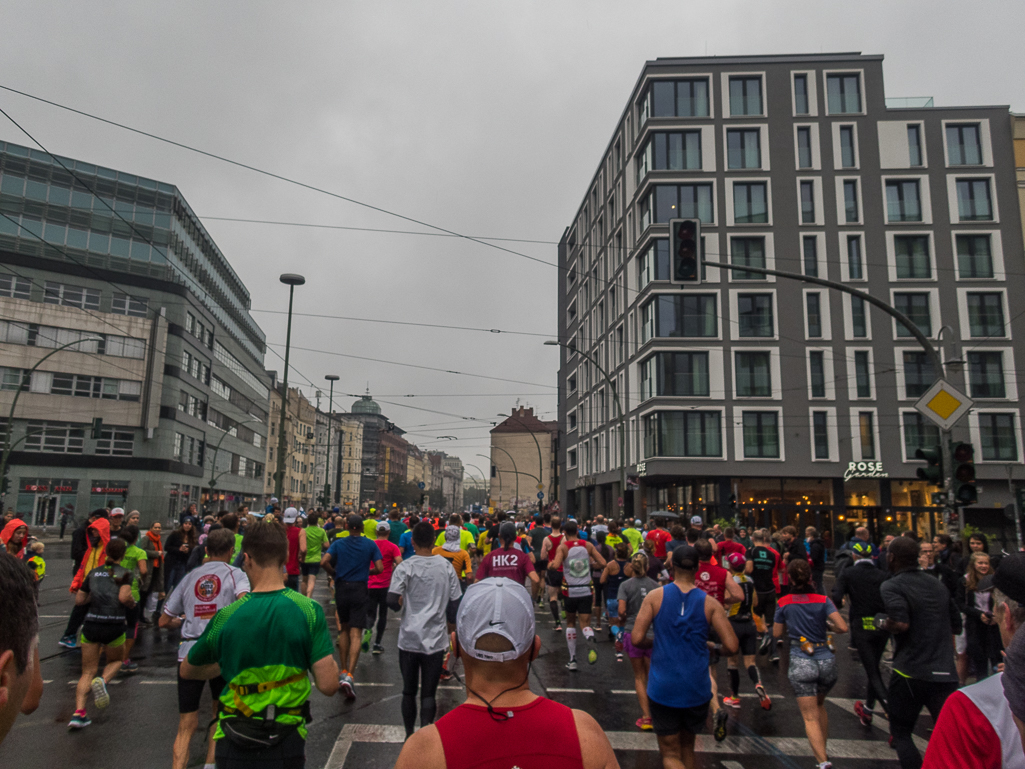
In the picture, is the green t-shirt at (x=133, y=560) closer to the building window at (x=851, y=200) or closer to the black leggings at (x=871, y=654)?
the black leggings at (x=871, y=654)

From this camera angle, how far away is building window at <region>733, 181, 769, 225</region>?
3784 centimetres

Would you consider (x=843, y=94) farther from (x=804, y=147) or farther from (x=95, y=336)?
(x=95, y=336)

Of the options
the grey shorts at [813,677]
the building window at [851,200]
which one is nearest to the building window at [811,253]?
the building window at [851,200]

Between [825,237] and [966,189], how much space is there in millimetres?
8111

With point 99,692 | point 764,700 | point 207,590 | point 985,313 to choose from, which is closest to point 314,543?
point 99,692

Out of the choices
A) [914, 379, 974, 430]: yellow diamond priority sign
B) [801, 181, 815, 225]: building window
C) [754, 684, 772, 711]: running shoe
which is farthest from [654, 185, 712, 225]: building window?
[754, 684, 772, 711]: running shoe

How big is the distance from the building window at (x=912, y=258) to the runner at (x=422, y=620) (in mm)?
37877

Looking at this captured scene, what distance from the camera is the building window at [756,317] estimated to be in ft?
121

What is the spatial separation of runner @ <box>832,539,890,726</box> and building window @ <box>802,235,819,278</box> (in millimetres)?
32692

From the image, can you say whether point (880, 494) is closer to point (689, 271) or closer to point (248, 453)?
point (689, 271)

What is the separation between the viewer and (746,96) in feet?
127

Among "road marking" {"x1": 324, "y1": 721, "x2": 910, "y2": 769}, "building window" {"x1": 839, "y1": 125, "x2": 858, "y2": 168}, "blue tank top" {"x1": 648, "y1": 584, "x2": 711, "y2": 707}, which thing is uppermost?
"building window" {"x1": 839, "y1": 125, "x2": 858, "y2": 168}

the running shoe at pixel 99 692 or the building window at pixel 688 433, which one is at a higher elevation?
the building window at pixel 688 433

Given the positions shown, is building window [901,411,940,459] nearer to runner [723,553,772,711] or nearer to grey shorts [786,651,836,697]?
runner [723,553,772,711]
